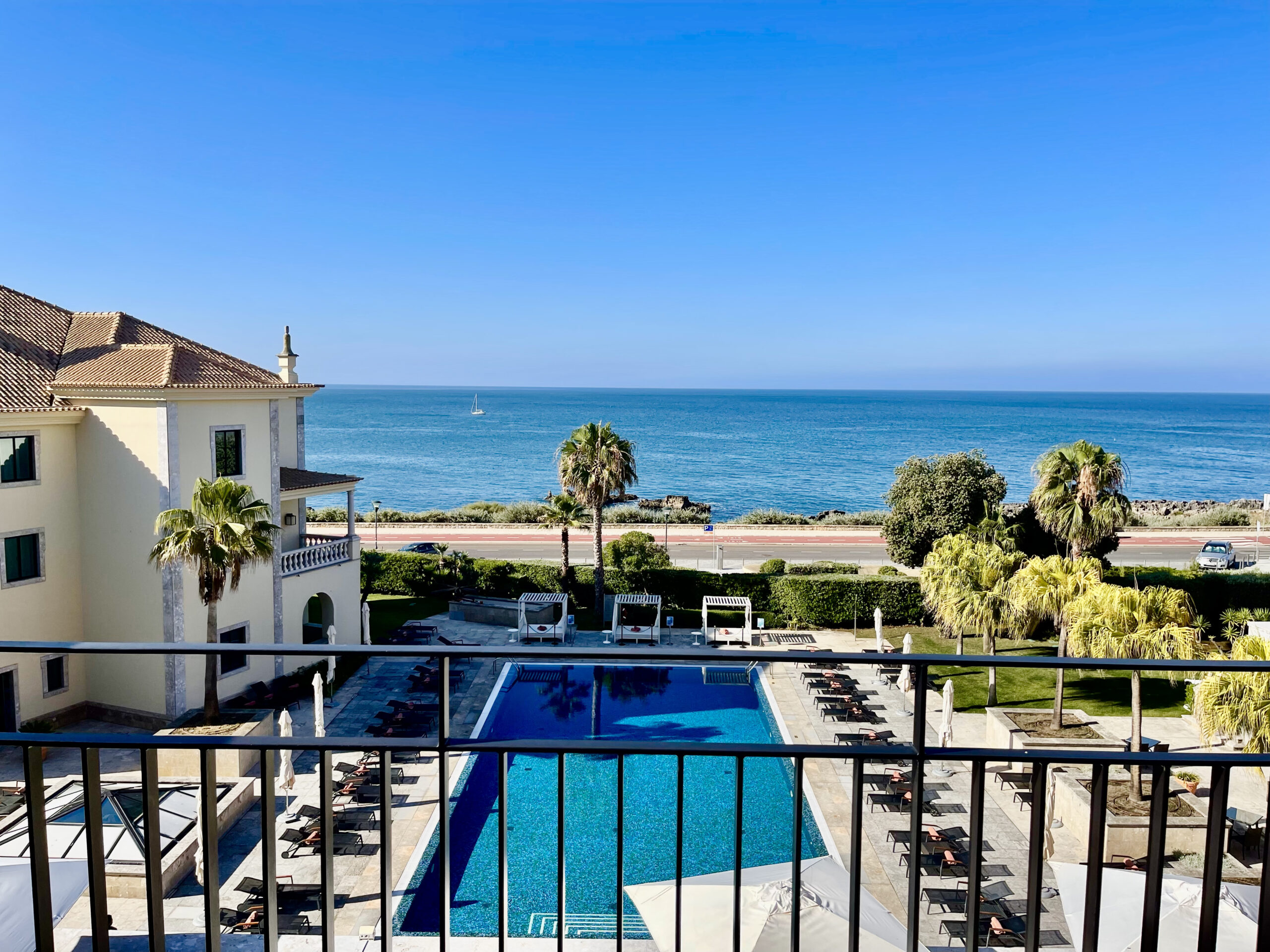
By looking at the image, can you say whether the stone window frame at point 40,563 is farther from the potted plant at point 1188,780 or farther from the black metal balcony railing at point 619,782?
the potted plant at point 1188,780

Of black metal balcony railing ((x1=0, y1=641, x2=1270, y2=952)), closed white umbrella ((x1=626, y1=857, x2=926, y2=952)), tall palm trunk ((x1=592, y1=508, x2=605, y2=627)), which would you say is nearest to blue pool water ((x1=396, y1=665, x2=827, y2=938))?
closed white umbrella ((x1=626, y1=857, x2=926, y2=952))

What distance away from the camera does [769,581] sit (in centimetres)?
2562

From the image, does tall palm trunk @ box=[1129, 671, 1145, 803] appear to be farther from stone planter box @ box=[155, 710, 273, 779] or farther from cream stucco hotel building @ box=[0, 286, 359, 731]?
cream stucco hotel building @ box=[0, 286, 359, 731]

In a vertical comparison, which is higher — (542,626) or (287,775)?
(287,775)

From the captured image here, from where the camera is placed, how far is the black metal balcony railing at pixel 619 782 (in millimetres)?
2650

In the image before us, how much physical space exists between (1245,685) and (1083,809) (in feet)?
8.49

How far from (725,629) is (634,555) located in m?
4.64

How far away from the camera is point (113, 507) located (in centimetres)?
1667

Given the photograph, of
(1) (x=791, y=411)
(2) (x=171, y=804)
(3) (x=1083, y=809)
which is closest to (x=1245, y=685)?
(3) (x=1083, y=809)

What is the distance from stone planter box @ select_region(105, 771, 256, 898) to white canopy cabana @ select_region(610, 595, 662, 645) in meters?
11.1

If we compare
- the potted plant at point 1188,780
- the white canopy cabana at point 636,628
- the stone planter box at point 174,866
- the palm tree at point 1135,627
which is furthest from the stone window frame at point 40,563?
the potted plant at point 1188,780

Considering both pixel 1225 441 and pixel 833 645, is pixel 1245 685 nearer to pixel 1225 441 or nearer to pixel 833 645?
pixel 833 645

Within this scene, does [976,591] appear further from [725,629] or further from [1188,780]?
[725,629]

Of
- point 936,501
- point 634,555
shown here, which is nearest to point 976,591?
point 936,501
